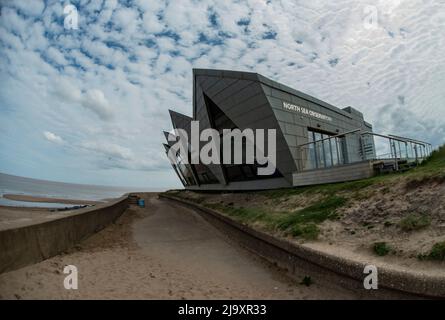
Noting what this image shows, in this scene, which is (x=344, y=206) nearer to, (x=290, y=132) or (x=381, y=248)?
(x=381, y=248)

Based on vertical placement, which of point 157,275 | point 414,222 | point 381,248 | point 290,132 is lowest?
point 157,275

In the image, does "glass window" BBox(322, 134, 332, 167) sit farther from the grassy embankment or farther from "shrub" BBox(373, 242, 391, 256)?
"shrub" BBox(373, 242, 391, 256)

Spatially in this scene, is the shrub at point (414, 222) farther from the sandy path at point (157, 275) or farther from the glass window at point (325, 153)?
the glass window at point (325, 153)

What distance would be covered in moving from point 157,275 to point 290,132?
43.9 feet

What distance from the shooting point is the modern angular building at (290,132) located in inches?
526

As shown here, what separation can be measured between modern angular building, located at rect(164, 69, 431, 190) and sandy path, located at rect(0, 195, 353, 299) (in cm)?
797

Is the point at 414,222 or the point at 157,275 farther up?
the point at 414,222

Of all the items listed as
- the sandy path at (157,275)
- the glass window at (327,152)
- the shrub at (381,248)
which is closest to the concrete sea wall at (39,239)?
the sandy path at (157,275)

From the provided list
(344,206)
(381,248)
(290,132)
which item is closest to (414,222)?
(381,248)

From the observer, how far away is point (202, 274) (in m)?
6.15

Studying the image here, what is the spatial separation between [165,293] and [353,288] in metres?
3.44

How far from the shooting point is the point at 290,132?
16.9 meters

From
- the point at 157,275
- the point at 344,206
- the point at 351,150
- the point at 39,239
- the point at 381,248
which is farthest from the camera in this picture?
the point at 351,150
